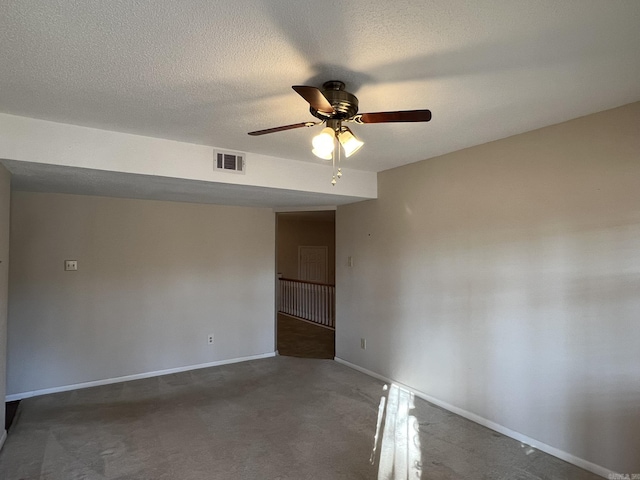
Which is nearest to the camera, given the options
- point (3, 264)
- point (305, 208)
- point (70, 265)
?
point (3, 264)

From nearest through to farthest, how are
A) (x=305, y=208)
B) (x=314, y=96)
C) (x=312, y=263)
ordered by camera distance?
(x=314, y=96), (x=305, y=208), (x=312, y=263)

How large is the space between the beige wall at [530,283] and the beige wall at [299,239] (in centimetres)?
576

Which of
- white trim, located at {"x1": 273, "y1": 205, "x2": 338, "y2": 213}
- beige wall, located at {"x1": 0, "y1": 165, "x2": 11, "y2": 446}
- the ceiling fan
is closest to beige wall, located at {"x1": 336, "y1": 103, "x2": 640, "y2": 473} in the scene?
white trim, located at {"x1": 273, "y1": 205, "x2": 338, "y2": 213}

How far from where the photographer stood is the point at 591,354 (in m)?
2.43

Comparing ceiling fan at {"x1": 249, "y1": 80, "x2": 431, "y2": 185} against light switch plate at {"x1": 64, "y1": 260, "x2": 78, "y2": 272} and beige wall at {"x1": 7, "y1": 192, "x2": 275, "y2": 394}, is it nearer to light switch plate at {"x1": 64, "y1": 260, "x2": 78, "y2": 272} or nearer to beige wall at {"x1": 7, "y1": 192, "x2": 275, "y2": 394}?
beige wall at {"x1": 7, "y1": 192, "x2": 275, "y2": 394}

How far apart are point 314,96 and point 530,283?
7.35ft

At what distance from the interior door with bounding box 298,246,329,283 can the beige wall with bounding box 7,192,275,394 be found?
463 cm

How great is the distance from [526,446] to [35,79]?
4.01 metres

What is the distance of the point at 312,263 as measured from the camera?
9.97m

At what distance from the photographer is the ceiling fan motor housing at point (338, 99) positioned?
1.95m

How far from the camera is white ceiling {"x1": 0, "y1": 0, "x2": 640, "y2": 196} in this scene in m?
1.42

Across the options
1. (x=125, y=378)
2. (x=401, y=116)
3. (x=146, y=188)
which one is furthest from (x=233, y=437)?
(x=401, y=116)

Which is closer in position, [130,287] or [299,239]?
[130,287]

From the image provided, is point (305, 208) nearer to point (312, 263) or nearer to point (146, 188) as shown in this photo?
point (146, 188)
